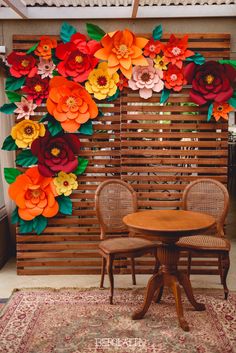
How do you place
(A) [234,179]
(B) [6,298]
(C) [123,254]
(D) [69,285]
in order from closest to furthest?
(C) [123,254] → (B) [6,298] → (D) [69,285] → (A) [234,179]

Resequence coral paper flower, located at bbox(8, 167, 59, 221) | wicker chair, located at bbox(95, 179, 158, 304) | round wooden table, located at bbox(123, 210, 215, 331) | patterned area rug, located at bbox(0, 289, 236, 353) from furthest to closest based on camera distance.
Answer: coral paper flower, located at bbox(8, 167, 59, 221), wicker chair, located at bbox(95, 179, 158, 304), round wooden table, located at bbox(123, 210, 215, 331), patterned area rug, located at bbox(0, 289, 236, 353)

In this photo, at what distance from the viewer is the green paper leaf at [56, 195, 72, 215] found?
15.7ft

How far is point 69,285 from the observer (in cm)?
450

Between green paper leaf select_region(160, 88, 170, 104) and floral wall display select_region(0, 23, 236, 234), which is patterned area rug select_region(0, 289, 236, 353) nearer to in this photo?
floral wall display select_region(0, 23, 236, 234)

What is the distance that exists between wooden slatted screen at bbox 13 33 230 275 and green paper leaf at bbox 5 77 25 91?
364mm

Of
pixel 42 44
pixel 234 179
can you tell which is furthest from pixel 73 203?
pixel 234 179

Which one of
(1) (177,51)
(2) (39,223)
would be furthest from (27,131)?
(1) (177,51)

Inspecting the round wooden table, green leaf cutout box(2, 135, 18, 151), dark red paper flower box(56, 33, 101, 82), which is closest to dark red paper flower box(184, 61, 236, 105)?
dark red paper flower box(56, 33, 101, 82)

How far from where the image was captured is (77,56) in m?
4.56

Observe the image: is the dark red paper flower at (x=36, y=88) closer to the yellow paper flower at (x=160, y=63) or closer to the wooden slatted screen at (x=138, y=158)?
the wooden slatted screen at (x=138, y=158)

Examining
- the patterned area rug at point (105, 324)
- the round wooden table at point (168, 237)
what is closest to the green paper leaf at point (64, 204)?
the patterned area rug at point (105, 324)

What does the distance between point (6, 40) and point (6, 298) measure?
10.3 feet

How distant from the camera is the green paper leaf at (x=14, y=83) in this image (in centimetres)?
468

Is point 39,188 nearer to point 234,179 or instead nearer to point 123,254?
point 123,254
